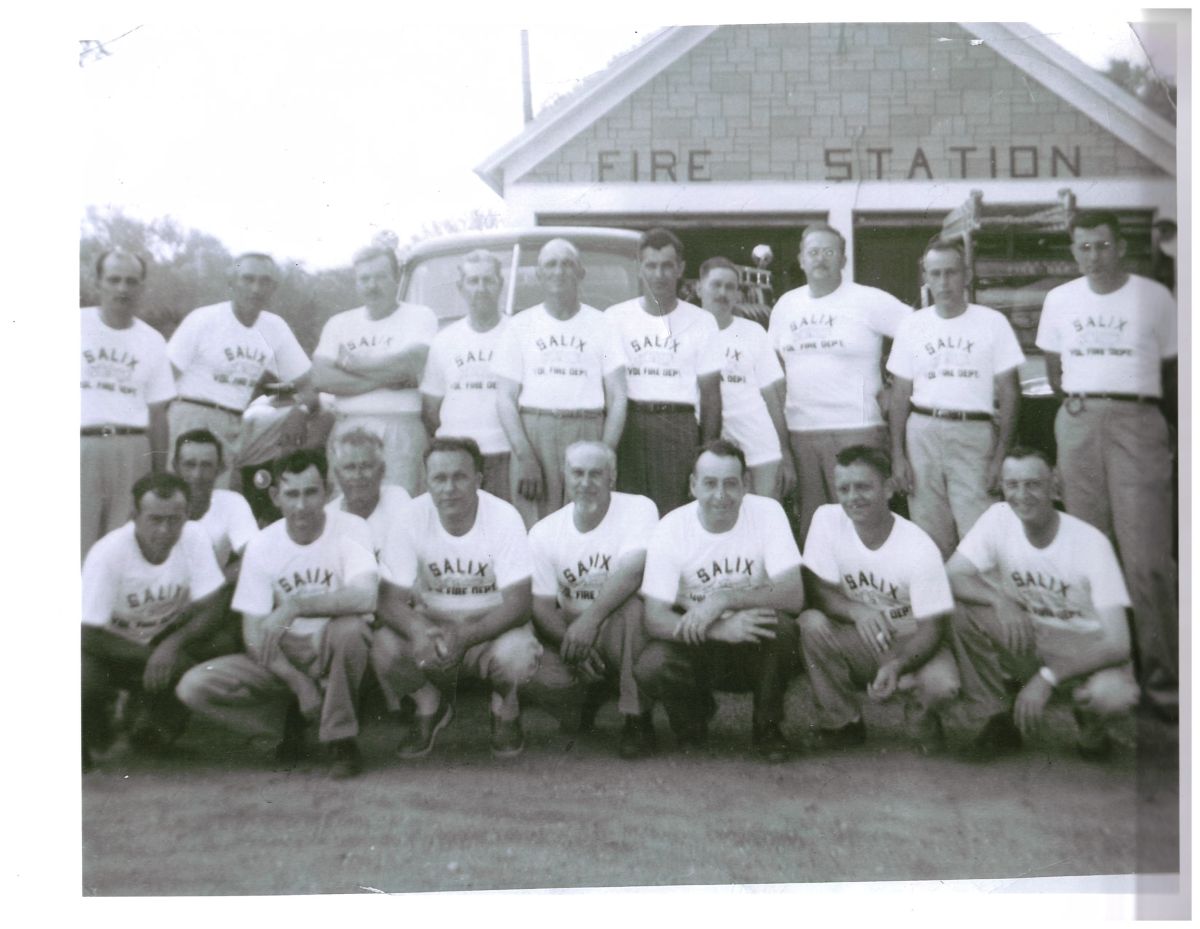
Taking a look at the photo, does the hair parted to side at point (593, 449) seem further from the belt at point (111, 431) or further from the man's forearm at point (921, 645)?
the belt at point (111, 431)

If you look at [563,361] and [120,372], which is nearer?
[120,372]

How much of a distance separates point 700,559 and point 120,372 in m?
2.62

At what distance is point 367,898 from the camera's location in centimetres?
533

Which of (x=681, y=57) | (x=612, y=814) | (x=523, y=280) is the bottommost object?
(x=612, y=814)

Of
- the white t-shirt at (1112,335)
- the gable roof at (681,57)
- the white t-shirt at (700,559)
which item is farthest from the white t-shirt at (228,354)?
the white t-shirt at (1112,335)

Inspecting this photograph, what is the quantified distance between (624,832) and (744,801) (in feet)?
1.72

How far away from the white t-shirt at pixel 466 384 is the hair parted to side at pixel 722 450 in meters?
0.86

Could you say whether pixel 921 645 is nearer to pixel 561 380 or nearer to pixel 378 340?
pixel 561 380

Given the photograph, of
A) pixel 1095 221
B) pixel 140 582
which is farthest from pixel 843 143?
pixel 140 582

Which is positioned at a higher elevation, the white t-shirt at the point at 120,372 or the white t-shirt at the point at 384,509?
the white t-shirt at the point at 120,372

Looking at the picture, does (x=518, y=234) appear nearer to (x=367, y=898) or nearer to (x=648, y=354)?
(x=648, y=354)

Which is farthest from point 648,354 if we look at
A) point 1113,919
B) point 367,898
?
point 1113,919

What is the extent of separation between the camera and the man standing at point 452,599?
217 inches

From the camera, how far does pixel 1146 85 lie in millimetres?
5508
